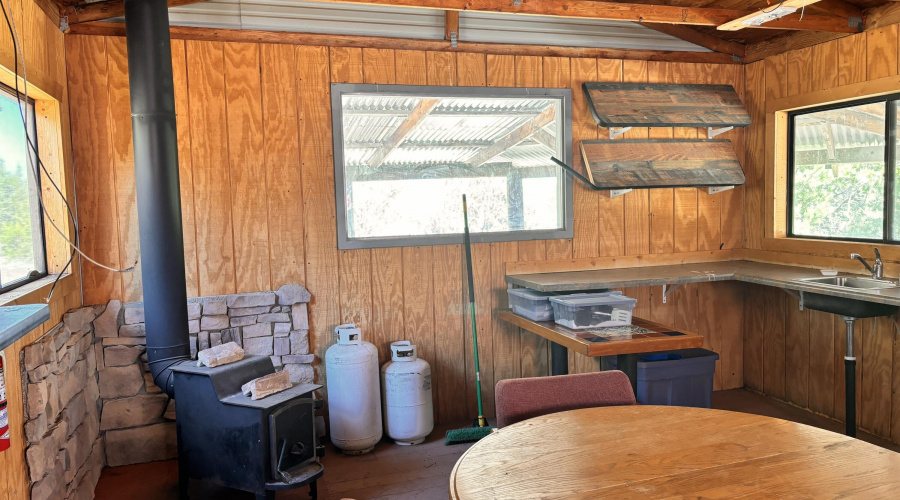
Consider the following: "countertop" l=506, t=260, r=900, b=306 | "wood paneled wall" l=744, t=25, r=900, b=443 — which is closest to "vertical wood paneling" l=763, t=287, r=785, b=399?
"wood paneled wall" l=744, t=25, r=900, b=443

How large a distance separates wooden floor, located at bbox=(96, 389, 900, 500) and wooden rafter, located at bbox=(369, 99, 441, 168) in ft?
5.72

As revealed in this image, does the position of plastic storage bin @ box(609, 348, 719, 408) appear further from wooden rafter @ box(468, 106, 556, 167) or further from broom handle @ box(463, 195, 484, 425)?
wooden rafter @ box(468, 106, 556, 167)

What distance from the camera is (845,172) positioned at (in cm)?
415

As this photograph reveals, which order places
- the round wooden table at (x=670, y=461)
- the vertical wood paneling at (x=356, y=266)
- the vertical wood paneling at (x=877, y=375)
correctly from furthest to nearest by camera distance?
the vertical wood paneling at (x=356, y=266) < the vertical wood paneling at (x=877, y=375) < the round wooden table at (x=670, y=461)

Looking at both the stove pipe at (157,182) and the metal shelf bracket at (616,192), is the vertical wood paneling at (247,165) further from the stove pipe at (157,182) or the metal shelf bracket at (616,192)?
the metal shelf bracket at (616,192)

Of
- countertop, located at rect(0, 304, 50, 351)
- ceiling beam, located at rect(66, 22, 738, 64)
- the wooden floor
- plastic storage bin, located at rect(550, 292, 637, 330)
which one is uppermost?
ceiling beam, located at rect(66, 22, 738, 64)

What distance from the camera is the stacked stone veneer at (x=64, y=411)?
254 centimetres

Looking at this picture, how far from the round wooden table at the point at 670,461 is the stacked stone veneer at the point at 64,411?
1.79 meters

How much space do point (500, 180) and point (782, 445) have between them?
2.80 m

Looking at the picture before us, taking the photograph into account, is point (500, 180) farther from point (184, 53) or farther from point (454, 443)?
point (184, 53)

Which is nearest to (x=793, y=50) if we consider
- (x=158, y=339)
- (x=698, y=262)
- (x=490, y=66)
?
(x=698, y=262)

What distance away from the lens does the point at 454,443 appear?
3924mm

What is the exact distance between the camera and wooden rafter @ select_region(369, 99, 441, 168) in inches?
163

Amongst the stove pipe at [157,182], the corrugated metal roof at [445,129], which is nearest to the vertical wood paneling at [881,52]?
the corrugated metal roof at [445,129]
